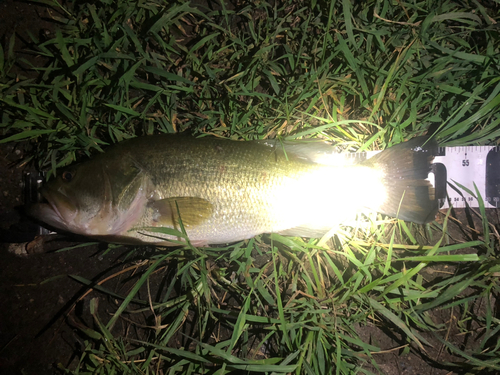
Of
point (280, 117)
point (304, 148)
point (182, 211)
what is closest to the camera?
point (182, 211)

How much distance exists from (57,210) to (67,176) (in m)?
0.25

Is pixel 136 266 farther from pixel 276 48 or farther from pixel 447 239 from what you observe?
pixel 447 239

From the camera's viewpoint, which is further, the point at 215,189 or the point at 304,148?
the point at 304,148

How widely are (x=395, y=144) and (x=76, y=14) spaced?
274cm

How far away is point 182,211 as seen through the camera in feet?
5.99

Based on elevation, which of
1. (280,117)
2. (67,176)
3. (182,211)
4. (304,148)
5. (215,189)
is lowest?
(182,211)

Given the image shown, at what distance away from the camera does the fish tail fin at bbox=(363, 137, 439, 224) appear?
1992 millimetres

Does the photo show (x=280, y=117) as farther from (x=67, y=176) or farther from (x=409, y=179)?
(x=67, y=176)

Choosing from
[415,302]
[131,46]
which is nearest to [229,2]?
[131,46]

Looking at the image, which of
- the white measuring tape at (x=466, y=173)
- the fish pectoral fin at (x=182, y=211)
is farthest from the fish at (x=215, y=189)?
the white measuring tape at (x=466, y=173)

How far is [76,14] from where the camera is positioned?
214 centimetres

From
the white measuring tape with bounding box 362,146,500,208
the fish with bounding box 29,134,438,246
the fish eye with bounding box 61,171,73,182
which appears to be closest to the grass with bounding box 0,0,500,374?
the white measuring tape with bounding box 362,146,500,208

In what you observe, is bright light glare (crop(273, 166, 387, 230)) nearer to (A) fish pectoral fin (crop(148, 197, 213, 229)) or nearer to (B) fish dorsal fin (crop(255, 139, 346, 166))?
(B) fish dorsal fin (crop(255, 139, 346, 166))

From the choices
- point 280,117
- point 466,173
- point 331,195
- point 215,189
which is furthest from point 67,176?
point 466,173
